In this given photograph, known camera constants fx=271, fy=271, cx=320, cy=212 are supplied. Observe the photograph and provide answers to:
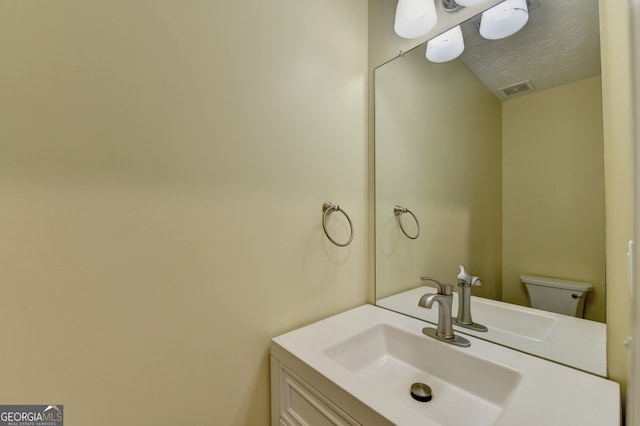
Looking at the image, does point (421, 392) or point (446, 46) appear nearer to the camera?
point (421, 392)

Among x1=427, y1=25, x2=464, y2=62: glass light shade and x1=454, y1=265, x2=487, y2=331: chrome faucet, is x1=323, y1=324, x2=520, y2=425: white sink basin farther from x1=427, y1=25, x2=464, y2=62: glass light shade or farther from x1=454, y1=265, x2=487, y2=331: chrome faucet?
x1=427, y1=25, x2=464, y2=62: glass light shade

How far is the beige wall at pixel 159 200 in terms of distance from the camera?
1.97ft

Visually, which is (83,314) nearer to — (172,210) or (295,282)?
(172,210)

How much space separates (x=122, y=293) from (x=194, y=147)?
43 cm

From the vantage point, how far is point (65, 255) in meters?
0.63

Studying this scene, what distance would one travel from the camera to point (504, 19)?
932mm

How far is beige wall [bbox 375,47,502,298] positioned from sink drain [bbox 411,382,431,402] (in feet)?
1.37

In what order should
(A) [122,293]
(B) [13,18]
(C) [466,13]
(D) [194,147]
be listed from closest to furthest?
(B) [13,18] → (A) [122,293] → (D) [194,147] → (C) [466,13]

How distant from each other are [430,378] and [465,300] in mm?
300

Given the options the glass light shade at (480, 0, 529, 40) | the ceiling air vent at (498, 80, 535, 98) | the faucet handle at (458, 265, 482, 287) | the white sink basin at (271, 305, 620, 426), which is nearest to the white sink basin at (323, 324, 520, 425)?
the white sink basin at (271, 305, 620, 426)

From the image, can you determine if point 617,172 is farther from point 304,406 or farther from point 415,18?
point 304,406

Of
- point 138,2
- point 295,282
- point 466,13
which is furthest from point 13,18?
point 466,13

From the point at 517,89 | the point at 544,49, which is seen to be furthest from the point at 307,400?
the point at 544,49

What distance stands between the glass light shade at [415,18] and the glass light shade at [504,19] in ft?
0.62
